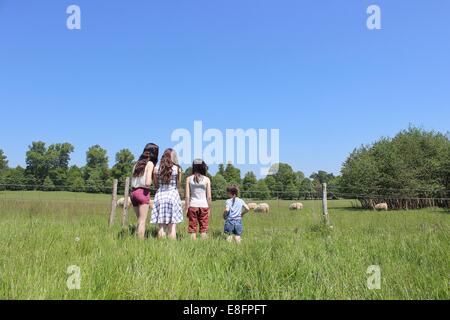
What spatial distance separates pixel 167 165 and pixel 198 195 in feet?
3.27

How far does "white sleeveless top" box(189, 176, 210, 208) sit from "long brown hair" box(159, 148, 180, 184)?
640 mm

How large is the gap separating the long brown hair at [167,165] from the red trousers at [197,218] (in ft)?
2.98

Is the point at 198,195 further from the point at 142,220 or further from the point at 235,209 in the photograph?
the point at 142,220

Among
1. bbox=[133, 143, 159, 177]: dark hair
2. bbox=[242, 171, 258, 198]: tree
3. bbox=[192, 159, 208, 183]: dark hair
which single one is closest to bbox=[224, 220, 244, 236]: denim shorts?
bbox=[192, 159, 208, 183]: dark hair

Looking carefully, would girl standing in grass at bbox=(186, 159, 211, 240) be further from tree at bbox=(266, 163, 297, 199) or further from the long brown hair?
tree at bbox=(266, 163, 297, 199)

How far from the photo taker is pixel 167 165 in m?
6.55

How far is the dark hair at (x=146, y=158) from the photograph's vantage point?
652cm

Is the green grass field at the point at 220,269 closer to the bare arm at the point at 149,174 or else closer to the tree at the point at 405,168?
the bare arm at the point at 149,174

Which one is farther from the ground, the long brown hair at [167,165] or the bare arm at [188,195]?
the long brown hair at [167,165]

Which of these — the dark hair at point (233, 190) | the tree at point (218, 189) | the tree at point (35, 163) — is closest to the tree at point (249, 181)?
the tree at point (218, 189)

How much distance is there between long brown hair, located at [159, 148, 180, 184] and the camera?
21.4ft

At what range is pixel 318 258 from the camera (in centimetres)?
475

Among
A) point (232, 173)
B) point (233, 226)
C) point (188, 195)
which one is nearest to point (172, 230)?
point (188, 195)
